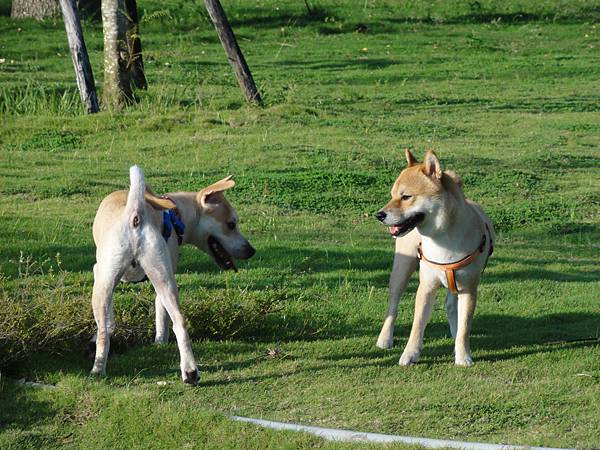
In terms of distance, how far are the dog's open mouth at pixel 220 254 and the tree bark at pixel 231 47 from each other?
32.0 ft

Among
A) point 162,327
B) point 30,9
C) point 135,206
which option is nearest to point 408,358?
→ point 162,327

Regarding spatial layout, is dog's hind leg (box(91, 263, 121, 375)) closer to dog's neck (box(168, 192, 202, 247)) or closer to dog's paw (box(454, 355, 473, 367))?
dog's neck (box(168, 192, 202, 247))

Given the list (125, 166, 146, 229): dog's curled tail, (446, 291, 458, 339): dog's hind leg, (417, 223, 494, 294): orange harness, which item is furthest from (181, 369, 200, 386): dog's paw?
(446, 291, 458, 339): dog's hind leg

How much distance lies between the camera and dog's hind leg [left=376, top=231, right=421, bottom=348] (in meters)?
8.02

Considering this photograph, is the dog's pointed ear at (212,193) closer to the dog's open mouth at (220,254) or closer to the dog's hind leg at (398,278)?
the dog's open mouth at (220,254)

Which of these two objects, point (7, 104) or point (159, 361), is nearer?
point (159, 361)

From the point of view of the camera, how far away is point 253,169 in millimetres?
14305

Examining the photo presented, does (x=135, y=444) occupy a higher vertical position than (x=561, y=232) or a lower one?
higher

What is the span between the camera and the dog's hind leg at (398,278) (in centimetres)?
802

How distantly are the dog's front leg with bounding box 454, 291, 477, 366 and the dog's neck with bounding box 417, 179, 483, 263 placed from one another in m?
0.29

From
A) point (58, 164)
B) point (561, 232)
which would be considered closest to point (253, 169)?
point (58, 164)

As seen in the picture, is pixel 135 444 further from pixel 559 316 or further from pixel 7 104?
pixel 7 104

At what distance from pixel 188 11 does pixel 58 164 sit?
49.3 ft

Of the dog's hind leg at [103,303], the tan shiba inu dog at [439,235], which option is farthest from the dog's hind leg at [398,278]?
the dog's hind leg at [103,303]
